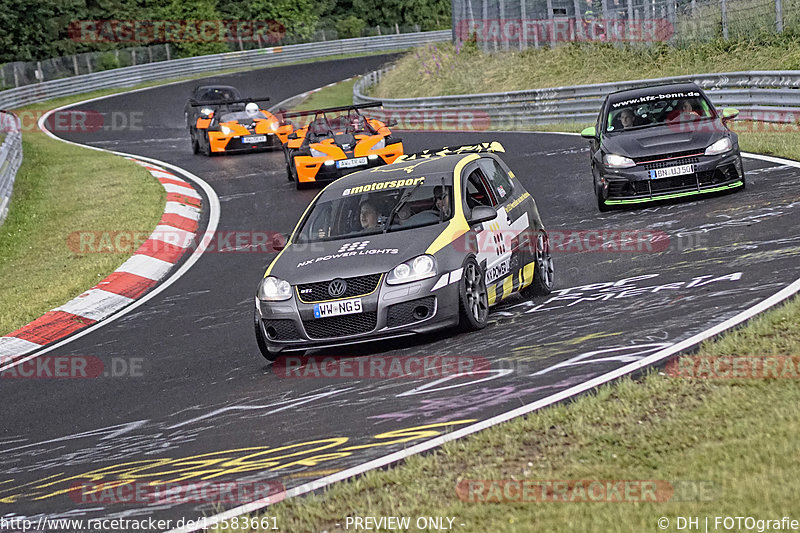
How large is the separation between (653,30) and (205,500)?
30.2 metres

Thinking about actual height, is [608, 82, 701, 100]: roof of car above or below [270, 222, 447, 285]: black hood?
above

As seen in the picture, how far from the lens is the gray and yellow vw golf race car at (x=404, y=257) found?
8656 millimetres

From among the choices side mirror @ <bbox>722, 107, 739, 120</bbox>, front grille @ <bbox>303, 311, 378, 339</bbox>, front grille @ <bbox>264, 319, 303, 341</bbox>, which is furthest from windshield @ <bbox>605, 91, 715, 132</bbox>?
front grille @ <bbox>264, 319, 303, 341</bbox>

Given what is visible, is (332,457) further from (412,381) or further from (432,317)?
(432,317)

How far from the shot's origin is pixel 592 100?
27.0m

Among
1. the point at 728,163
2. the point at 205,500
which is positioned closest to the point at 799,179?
the point at 728,163

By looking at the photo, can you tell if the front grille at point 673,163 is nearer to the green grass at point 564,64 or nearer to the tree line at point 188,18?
the green grass at point 564,64

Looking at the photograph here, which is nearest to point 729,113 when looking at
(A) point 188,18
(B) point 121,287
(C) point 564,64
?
(B) point 121,287

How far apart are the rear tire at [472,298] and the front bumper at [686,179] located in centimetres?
528

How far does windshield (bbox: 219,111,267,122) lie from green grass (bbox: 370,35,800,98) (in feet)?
35.6

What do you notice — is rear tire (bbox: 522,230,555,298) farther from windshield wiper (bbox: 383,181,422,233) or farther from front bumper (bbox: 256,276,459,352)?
front bumper (bbox: 256,276,459,352)

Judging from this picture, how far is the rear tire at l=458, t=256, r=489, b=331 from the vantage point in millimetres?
8797

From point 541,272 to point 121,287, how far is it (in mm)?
5753

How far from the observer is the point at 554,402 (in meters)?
6.25
